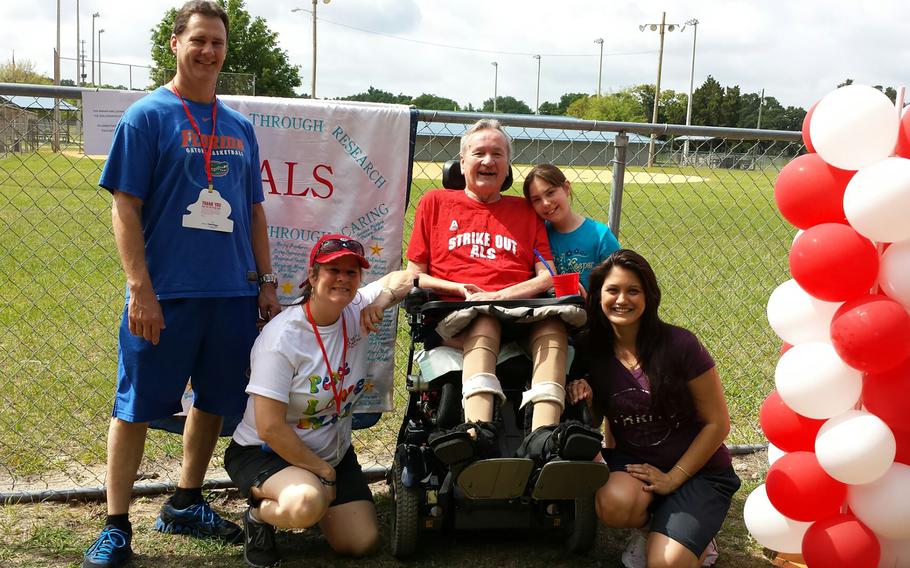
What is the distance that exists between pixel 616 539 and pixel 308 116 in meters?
2.59

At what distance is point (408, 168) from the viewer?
438 centimetres

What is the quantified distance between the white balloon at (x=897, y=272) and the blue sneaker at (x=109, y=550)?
3277 millimetres

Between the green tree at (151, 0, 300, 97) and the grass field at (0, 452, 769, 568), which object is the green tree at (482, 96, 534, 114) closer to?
the green tree at (151, 0, 300, 97)

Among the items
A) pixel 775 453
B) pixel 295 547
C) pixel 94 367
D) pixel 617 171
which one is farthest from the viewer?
pixel 94 367

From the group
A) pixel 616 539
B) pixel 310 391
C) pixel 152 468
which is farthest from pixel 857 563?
pixel 152 468

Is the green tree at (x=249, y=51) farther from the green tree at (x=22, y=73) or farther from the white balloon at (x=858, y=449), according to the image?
the white balloon at (x=858, y=449)

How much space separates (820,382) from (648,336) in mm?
766

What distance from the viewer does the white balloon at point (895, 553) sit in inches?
129

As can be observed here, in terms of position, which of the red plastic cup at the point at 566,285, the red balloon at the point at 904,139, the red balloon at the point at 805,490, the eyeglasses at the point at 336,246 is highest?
the red balloon at the point at 904,139

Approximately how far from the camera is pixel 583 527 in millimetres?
3686


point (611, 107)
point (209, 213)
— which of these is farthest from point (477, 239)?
point (611, 107)

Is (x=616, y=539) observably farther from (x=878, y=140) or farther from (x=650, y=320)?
(x=878, y=140)

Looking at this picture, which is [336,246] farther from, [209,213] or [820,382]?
[820,382]

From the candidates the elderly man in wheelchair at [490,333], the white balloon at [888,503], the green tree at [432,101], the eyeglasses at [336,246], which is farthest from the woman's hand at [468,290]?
the green tree at [432,101]
